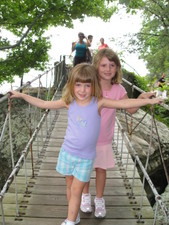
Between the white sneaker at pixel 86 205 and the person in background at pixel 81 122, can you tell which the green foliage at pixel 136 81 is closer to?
the white sneaker at pixel 86 205

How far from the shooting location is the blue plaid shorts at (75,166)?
2025 millimetres

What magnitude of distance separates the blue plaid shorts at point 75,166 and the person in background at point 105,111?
360 mm

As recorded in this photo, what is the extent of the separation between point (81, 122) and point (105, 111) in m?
0.40

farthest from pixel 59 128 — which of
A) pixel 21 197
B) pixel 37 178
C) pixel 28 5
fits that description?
pixel 28 5

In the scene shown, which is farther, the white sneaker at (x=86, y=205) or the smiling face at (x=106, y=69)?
the white sneaker at (x=86, y=205)

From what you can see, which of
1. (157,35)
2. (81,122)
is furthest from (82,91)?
(157,35)

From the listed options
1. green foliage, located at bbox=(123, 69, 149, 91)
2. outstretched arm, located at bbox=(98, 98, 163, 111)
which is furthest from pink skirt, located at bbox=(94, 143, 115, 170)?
green foliage, located at bbox=(123, 69, 149, 91)

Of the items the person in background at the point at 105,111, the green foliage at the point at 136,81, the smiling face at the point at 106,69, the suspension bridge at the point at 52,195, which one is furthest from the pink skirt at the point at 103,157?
the green foliage at the point at 136,81

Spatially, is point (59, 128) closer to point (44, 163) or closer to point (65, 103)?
point (44, 163)

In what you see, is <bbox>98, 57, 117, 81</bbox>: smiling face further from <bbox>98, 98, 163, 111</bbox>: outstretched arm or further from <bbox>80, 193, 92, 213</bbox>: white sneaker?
<bbox>80, 193, 92, 213</bbox>: white sneaker

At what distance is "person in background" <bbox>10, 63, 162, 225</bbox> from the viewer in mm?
1964

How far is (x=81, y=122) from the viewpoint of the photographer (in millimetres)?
2006

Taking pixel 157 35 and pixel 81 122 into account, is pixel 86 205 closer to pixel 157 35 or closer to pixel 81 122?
pixel 81 122

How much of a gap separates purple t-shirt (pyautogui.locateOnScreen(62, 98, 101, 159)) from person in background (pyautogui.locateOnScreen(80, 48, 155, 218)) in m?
0.33
